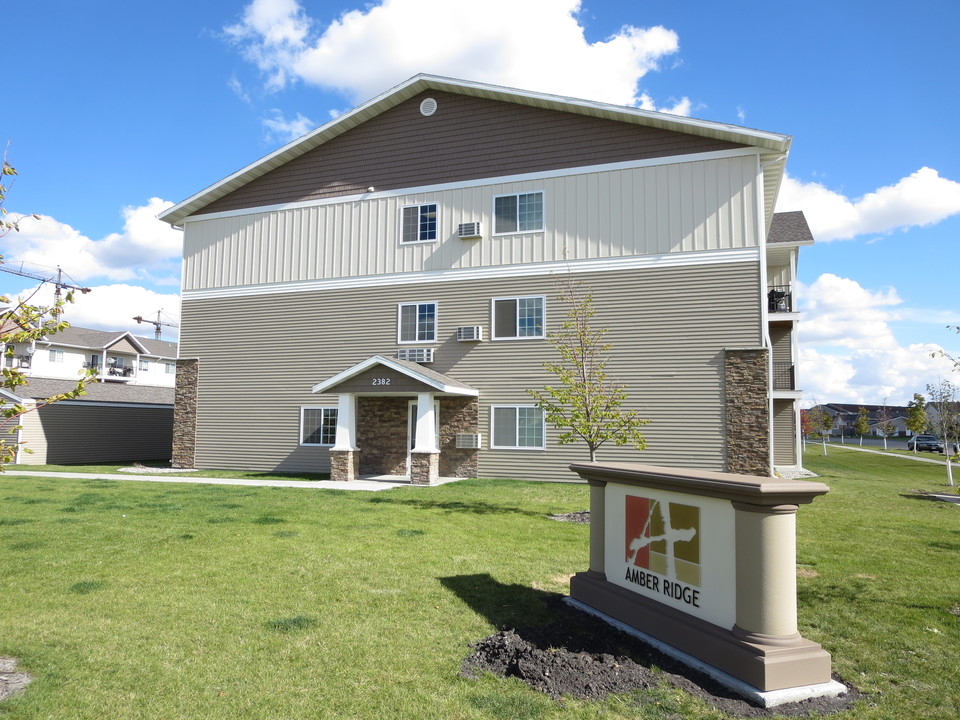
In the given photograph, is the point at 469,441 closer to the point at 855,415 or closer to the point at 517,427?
the point at 517,427

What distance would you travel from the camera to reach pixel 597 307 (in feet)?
61.1

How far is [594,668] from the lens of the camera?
5.00 metres

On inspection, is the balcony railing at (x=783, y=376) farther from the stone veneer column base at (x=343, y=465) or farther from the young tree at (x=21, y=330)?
the young tree at (x=21, y=330)

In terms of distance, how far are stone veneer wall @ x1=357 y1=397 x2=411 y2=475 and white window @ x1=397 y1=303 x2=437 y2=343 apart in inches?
74.2

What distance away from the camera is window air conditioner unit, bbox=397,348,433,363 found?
65.9ft

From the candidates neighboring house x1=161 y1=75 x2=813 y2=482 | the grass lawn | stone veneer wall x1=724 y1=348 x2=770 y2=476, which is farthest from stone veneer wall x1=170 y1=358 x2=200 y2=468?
stone veneer wall x1=724 y1=348 x2=770 y2=476

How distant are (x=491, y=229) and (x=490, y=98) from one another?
12.4ft

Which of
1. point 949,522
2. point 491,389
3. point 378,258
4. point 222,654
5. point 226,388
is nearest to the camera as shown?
point 222,654

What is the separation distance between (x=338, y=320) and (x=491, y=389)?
17.9 feet

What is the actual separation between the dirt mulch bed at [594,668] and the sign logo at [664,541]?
0.60 meters

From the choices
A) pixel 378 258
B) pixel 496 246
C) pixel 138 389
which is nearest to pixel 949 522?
pixel 496 246

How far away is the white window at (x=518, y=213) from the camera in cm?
1944

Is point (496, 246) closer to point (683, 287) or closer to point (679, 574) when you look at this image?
point (683, 287)

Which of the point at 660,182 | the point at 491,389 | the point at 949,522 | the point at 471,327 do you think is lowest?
the point at 949,522
